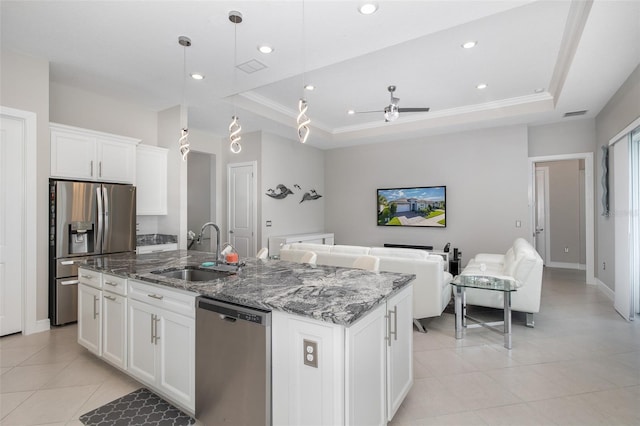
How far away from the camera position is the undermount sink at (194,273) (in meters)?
2.44

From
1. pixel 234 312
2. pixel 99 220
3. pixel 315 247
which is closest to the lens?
pixel 234 312

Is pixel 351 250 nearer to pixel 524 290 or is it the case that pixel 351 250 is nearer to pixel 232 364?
pixel 524 290

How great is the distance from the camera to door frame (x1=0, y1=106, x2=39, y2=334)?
11.1 ft

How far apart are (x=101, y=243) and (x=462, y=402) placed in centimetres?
421

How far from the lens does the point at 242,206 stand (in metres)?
6.48

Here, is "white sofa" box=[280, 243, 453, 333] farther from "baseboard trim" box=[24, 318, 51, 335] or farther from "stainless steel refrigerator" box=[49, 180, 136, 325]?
"baseboard trim" box=[24, 318, 51, 335]

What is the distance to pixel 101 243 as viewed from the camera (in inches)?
154

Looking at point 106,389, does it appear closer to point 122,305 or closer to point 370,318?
point 122,305

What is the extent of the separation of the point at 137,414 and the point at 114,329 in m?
0.70

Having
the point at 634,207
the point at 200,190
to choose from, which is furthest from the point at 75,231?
the point at 634,207

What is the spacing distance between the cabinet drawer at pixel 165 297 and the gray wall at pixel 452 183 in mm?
5666

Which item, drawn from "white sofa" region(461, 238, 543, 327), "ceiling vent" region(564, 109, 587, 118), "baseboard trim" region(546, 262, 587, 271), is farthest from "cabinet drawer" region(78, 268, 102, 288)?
"baseboard trim" region(546, 262, 587, 271)

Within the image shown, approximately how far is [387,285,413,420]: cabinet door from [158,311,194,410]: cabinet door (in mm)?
1189

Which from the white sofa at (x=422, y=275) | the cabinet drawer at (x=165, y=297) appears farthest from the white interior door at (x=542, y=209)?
the cabinet drawer at (x=165, y=297)
